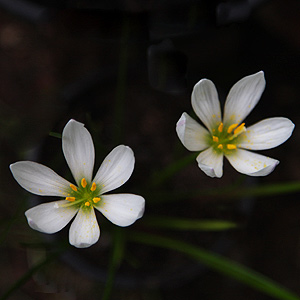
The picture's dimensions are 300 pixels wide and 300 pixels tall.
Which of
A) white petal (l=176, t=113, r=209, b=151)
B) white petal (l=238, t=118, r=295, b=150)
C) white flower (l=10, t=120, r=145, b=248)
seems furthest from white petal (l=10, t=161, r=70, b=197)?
white petal (l=238, t=118, r=295, b=150)

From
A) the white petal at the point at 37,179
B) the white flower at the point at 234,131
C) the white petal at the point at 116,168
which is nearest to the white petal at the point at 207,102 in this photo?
the white flower at the point at 234,131

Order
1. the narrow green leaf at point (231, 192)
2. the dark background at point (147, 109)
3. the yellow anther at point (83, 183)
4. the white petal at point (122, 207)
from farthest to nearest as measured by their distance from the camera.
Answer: the dark background at point (147, 109), the narrow green leaf at point (231, 192), the yellow anther at point (83, 183), the white petal at point (122, 207)

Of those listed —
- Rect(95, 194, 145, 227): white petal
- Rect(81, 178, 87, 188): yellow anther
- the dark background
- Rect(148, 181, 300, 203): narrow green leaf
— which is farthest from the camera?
the dark background

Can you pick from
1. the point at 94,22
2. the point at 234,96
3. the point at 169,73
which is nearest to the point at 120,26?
the point at 94,22

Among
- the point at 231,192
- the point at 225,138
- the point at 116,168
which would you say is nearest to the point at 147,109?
the point at 231,192

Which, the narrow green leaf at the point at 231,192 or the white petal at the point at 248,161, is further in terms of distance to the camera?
the narrow green leaf at the point at 231,192

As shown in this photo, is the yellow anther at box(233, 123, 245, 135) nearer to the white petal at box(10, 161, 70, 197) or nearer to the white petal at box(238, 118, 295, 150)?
the white petal at box(238, 118, 295, 150)

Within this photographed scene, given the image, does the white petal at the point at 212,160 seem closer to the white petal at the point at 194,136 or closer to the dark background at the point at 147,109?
the white petal at the point at 194,136
